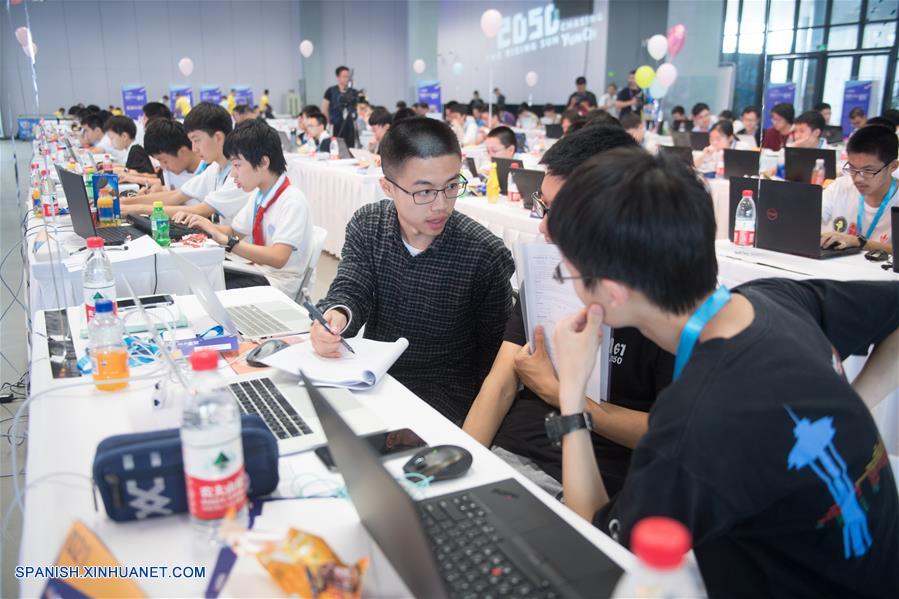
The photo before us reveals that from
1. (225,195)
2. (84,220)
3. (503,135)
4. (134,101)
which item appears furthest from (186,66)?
(84,220)

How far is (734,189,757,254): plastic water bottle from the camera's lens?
309 cm

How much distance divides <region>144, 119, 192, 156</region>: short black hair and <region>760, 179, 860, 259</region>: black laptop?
324 centimetres

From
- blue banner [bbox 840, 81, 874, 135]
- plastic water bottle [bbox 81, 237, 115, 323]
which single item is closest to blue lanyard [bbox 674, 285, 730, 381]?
plastic water bottle [bbox 81, 237, 115, 323]

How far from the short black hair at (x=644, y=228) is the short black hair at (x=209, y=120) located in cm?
323

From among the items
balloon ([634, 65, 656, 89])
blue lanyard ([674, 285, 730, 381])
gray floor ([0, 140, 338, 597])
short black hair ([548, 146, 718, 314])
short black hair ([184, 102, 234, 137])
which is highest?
balloon ([634, 65, 656, 89])

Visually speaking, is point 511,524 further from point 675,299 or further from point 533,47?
point 533,47

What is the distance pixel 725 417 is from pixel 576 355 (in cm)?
36

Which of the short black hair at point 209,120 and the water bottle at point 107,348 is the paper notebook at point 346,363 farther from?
the short black hair at point 209,120

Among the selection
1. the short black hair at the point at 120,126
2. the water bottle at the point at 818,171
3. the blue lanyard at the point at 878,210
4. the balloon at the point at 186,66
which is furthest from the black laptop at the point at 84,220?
the balloon at the point at 186,66

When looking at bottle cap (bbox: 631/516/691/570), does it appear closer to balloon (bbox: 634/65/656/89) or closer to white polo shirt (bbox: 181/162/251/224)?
white polo shirt (bbox: 181/162/251/224)

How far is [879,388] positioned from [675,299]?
70 centimetres

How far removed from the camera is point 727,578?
0.93m

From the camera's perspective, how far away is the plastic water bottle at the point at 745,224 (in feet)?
10.1

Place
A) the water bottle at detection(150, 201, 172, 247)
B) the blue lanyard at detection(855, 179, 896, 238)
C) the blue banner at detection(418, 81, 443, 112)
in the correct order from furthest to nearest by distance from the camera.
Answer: the blue banner at detection(418, 81, 443, 112) < the blue lanyard at detection(855, 179, 896, 238) < the water bottle at detection(150, 201, 172, 247)
